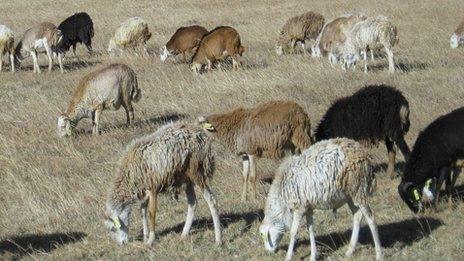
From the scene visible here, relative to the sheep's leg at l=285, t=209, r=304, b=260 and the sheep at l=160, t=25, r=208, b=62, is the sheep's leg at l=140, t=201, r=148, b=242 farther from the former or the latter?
the sheep at l=160, t=25, r=208, b=62

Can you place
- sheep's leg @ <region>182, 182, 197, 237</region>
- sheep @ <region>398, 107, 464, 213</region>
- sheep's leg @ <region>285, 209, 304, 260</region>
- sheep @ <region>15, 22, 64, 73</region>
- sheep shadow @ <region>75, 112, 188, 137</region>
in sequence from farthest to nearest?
1. sheep @ <region>15, 22, 64, 73</region>
2. sheep shadow @ <region>75, 112, 188, 137</region>
3. sheep @ <region>398, 107, 464, 213</region>
4. sheep's leg @ <region>182, 182, 197, 237</region>
5. sheep's leg @ <region>285, 209, 304, 260</region>

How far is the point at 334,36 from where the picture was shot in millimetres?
22406

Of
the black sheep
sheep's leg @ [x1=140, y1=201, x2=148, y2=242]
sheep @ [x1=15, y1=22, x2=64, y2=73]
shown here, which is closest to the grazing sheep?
sheep's leg @ [x1=140, y1=201, x2=148, y2=242]

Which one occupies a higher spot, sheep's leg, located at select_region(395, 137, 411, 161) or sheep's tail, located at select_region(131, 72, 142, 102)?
sheep's leg, located at select_region(395, 137, 411, 161)

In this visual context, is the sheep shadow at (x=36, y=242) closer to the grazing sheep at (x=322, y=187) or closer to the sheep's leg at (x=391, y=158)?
the grazing sheep at (x=322, y=187)

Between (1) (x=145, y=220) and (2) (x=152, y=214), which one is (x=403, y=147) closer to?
(1) (x=145, y=220)

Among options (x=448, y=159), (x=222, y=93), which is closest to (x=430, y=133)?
(x=448, y=159)

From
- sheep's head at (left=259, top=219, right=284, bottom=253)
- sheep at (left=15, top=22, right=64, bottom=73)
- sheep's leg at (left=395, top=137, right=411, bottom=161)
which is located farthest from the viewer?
sheep at (left=15, top=22, right=64, bottom=73)

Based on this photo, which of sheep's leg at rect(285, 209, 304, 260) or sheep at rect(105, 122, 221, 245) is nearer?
sheep's leg at rect(285, 209, 304, 260)

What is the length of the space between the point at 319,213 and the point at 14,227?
3958 millimetres

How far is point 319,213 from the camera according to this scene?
385 inches

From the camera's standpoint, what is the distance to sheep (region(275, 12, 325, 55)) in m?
24.1

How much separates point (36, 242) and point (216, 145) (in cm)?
368

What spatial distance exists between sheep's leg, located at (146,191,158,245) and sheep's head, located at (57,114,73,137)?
5899 mm
